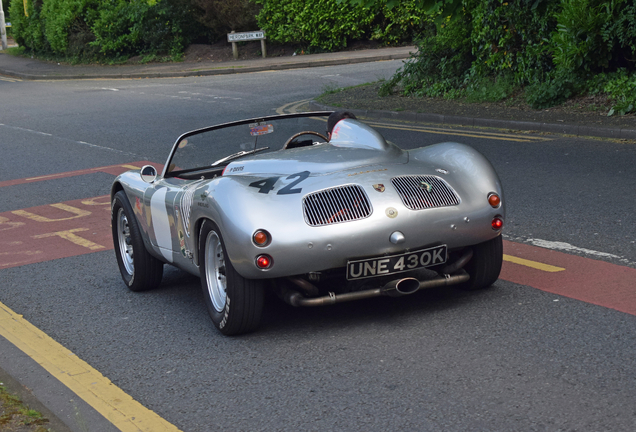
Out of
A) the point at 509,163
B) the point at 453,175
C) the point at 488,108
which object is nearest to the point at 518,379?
the point at 453,175

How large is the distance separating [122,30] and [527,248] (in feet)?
112

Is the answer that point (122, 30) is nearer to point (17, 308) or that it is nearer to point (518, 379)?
point (17, 308)

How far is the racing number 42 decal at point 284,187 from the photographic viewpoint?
432 centimetres

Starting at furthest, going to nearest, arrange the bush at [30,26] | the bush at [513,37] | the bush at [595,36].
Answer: the bush at [30,26], the bush at [513,37], the bush at [595,36]

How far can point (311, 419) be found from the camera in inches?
134

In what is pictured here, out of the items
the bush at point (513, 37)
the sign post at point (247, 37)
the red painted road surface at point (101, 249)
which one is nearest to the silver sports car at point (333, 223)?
the red painted road surface at point (101, 249)

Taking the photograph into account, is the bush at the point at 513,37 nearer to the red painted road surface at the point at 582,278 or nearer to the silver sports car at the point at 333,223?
the red painted road surface at the point at 582,278

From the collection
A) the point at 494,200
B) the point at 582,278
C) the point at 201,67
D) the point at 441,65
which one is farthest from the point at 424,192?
the point at 201,67

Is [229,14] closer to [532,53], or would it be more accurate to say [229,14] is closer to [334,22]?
[334,22]

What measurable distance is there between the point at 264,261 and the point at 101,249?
3345 mm

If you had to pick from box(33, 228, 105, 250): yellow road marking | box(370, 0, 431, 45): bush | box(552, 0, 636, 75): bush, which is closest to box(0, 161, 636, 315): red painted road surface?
box(33, 228, 105, 250): yellow road marking

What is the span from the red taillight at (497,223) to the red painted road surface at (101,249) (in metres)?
0.61

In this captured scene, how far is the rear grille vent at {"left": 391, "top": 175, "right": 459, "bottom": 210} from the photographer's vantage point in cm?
437

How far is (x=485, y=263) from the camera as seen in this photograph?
4.77 m
